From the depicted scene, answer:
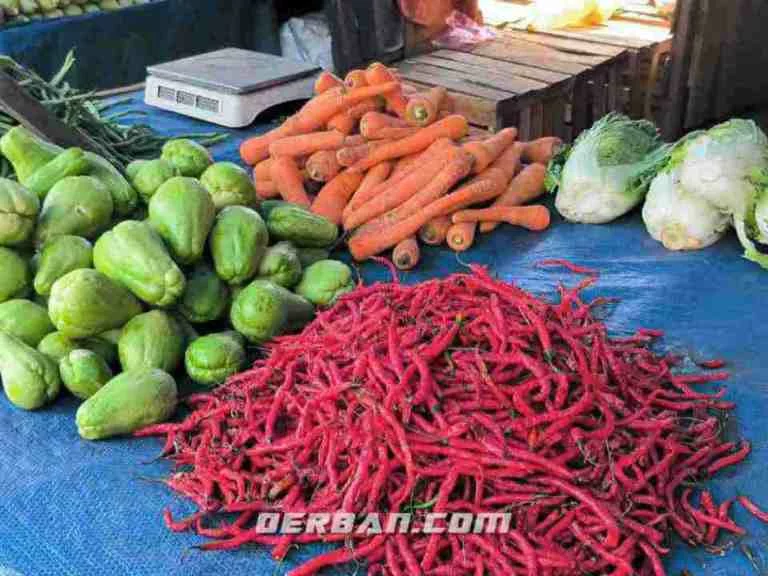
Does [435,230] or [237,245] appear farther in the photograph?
[435,230]

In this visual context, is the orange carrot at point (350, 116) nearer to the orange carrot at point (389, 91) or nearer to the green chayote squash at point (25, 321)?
the orange carrot at point (389, 91)

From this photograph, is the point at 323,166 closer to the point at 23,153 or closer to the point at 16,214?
the point at 23,153

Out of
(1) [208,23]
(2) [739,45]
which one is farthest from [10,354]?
(2) [739,45]

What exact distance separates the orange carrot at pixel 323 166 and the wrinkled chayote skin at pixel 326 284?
0.75 metres

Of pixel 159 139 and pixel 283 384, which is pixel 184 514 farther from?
pixel 159 139

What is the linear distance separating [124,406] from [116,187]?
695 millimetres

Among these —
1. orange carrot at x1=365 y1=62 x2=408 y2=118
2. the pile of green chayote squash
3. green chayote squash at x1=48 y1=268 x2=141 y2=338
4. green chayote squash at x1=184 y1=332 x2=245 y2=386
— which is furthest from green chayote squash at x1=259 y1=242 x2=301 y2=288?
orange carrot at x1=365 y1=62 x2=408 y2=118

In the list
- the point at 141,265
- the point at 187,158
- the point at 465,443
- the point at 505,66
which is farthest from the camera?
the point at 505,66

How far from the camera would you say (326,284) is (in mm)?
2131

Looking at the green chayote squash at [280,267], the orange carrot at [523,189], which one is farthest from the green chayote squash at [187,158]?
the orange carrot at [523,189]

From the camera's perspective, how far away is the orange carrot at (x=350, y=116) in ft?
9.72

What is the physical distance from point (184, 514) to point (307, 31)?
→ 4734 mm

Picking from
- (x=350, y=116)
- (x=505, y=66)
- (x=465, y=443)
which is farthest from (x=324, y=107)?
(x=505, y=66)

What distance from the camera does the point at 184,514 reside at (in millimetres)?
1580
